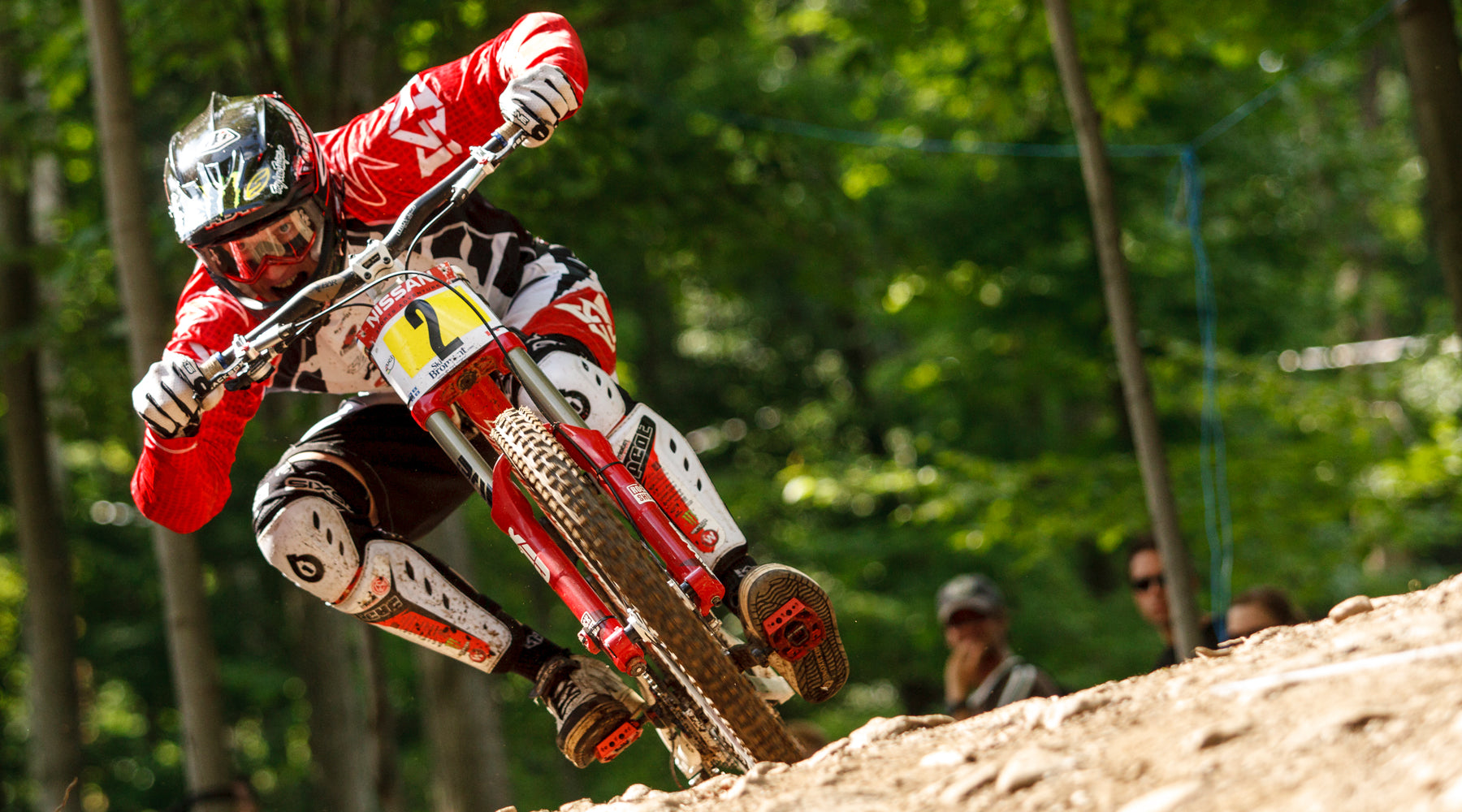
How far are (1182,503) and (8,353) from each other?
7.46 metres

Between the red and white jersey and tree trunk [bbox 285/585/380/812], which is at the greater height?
the red and white jersey

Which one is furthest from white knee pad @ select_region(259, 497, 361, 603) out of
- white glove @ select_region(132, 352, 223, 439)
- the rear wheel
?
the rear wheel

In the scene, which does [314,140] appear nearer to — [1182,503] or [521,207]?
[521,207]

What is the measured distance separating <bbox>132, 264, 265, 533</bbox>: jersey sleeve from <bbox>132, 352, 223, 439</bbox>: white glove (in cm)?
29

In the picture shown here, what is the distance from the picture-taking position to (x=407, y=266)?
3596 millimetres

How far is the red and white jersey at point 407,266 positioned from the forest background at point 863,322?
261cm

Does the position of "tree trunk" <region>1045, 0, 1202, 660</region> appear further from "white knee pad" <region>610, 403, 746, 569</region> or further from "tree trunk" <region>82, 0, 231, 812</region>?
"tree trunk" <region>82, 0, 231, 812</region>

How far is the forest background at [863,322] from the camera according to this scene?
7.69 meters

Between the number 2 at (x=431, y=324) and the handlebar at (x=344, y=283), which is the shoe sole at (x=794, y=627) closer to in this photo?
the number 2 at (x=431, y=324)

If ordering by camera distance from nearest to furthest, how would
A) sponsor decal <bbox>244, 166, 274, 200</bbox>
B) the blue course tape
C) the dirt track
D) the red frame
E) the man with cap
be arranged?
the dirt track, the red frame, sponsor decal <bbox>244, 166, 274, 200</bbox>, the man with cap, the blue course tape

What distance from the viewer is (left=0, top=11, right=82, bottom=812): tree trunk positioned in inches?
378

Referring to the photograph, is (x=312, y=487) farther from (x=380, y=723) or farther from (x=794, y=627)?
(x=380, y=723)

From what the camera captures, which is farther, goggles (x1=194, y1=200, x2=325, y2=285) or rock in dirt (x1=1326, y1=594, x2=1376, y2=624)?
goggles (x1=194, y1=200, x2=325, y2=285)

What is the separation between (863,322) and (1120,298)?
12.4m
